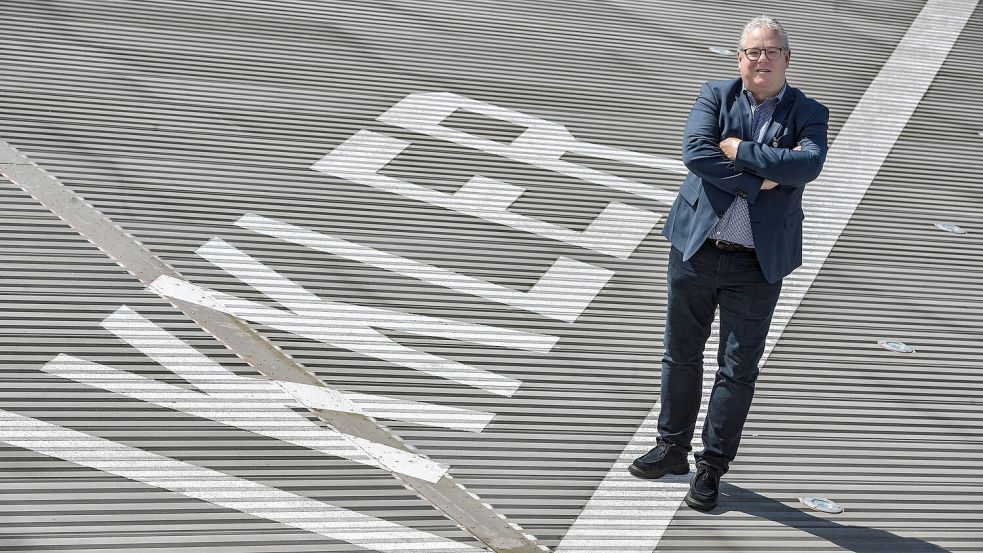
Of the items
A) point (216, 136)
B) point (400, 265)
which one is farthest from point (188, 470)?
point (216, 136)

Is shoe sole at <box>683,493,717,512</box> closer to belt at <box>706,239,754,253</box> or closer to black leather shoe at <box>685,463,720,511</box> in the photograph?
black leather shoe at <box>685,463,720,511</box>

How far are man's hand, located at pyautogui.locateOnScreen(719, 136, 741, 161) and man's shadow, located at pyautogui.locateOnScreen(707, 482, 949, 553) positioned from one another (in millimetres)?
1310

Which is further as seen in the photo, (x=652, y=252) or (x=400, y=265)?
(x=652, y=252)

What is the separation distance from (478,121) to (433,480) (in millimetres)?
3319

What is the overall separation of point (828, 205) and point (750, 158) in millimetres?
3096

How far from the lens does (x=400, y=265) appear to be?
17.6 feet

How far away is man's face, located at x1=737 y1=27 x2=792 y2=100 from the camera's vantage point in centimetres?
358

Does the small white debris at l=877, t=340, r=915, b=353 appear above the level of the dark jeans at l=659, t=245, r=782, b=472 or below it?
below

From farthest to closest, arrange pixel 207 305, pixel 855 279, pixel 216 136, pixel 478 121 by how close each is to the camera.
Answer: pixel 478 121 < pixel 216 136 < pixel 855 279 < pixel 207 305

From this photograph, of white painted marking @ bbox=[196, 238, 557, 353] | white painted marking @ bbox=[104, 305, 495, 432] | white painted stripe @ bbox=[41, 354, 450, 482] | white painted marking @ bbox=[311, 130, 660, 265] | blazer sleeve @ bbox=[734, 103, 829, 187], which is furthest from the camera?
white painted marking @ bbox=[311, 130, 660, 265]

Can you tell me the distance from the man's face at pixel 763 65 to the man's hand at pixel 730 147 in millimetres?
192

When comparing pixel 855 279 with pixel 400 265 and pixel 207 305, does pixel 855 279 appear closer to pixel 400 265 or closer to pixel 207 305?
pixel 400 265

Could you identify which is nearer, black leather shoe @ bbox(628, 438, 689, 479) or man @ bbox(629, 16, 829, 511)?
man @ bbox(629, 16, 829, 511)

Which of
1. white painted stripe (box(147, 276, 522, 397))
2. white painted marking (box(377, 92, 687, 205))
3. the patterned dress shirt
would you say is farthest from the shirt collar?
white painted marking (box(377, 92, 687, 205))
